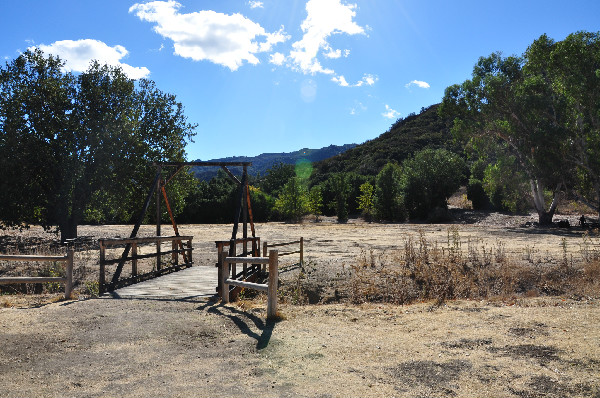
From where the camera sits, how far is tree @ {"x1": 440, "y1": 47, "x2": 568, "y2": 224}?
2931 centimetres

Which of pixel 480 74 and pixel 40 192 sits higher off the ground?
pixel 480 74

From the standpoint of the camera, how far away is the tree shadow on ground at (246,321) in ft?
19.9

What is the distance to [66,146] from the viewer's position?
2044cm

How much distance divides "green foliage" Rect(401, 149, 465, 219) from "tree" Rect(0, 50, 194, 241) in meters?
32.5

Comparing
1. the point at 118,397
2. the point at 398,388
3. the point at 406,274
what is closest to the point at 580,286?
the point at 406,274

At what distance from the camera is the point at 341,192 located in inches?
2084

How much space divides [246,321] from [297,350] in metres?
1.60

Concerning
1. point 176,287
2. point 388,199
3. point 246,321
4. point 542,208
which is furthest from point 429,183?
point 246,321

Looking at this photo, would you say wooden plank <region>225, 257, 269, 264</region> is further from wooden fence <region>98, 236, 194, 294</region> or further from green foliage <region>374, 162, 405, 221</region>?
green foliage <region>374, 162, 405, 221</region>

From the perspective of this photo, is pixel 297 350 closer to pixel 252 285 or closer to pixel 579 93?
pixel 252 285

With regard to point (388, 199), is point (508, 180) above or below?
above

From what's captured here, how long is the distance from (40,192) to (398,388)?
67.5 ft

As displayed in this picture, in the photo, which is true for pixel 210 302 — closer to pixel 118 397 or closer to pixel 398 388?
pixel 118 397

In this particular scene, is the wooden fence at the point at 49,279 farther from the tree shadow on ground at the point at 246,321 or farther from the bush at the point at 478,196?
the bush at the point at 478,196
